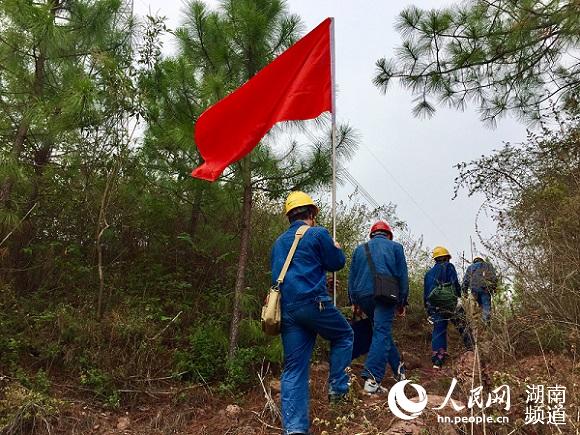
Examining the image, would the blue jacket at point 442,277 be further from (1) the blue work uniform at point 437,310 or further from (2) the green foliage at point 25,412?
(2) the green foliage at point 25,412

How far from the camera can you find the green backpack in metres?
7.14

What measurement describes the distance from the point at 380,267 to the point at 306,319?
1.64 m

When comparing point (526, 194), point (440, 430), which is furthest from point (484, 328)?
point (526, 194)

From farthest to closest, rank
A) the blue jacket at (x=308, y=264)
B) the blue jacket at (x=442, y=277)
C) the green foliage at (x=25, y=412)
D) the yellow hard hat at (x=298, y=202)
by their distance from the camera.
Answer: the blue jacket at (x=442, y=277) < the green foliage at (x=25, y=412) < the yellow hard hat at (x=298, y=202) < the blue jacket at (x=308, y=264)

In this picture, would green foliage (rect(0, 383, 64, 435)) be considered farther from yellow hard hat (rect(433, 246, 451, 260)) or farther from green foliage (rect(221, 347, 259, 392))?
yellow hard hat (rect(433, 246, 451, 260))

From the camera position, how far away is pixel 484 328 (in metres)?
4.45

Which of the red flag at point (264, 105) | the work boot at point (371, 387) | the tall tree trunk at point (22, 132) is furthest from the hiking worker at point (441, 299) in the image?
the tall tree trunk at point (22, 132)

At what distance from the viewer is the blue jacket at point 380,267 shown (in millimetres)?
5695

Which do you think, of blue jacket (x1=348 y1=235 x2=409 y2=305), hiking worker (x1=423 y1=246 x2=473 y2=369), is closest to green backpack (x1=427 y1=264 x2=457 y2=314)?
hiking worker (x1=423 y1=246 x2=473 y2=369)

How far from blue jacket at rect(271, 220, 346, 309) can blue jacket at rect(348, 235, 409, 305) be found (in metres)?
1.30

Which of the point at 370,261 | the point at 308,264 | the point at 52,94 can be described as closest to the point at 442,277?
the point at 370,261

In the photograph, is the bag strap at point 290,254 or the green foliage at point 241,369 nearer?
the bag strap at point 290,254

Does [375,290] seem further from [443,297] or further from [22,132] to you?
[22,132]

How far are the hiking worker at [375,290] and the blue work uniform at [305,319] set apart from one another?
1.00 m
